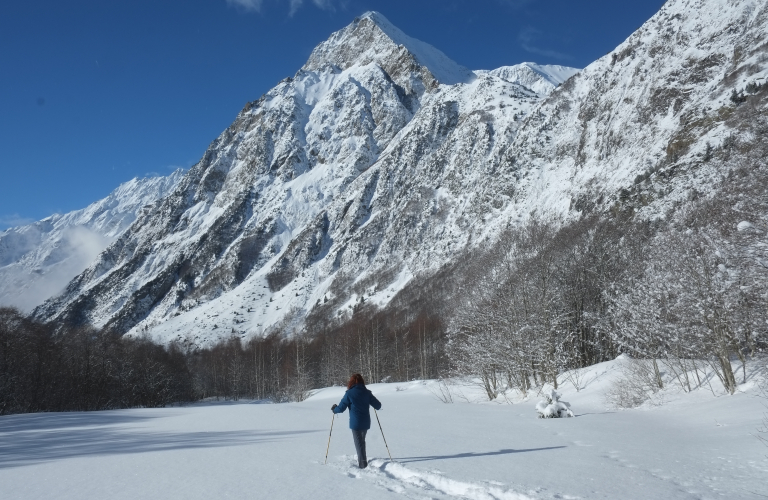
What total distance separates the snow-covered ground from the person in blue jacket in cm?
42

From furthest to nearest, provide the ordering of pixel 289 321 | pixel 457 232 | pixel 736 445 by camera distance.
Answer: pixel 289 321 → pixel 457 232 → pixel 736 445

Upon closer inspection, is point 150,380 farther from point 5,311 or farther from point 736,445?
point 736,445

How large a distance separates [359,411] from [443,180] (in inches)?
5279

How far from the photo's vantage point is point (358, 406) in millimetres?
8766

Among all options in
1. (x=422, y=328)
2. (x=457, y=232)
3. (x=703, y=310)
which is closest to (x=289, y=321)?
(x=457, y=232)

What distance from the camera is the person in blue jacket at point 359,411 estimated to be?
8.48m

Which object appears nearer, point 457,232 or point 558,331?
point 558,331

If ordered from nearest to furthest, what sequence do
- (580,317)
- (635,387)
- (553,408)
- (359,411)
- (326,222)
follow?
A: (359,411), (553,408), (635,387), (580,317), (326,222)

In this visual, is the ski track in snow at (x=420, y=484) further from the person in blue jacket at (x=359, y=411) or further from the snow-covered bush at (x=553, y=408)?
the snow-covered bush at (x=553, y=408)

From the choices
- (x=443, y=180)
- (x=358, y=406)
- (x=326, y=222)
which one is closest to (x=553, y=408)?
(x=358, y=406)

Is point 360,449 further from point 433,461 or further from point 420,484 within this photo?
point 420,484

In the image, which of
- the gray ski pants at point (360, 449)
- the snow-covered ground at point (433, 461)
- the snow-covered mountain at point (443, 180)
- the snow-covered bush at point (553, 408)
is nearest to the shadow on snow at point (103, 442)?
the snow-covered ground at point (433, 461)

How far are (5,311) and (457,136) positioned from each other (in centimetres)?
12625

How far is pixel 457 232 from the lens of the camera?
117688 millimetres
